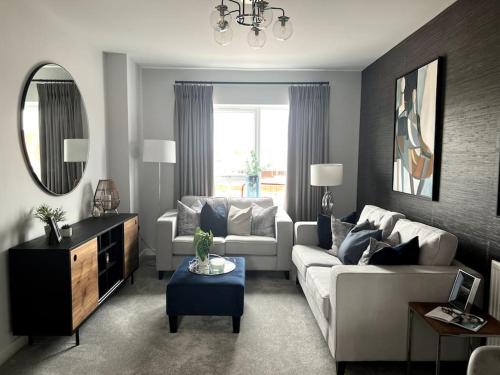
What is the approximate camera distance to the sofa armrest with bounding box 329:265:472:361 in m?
2.27

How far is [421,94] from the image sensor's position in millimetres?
3193

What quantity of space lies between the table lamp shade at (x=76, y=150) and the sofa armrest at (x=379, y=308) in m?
2.62

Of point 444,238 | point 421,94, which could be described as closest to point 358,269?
point 444,238

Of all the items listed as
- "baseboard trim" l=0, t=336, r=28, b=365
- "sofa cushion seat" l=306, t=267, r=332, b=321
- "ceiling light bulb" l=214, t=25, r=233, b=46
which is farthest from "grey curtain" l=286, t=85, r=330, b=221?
"baseboard trim" l=0, t=336, r=28, b=365

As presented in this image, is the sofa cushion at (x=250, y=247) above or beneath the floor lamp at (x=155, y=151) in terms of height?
beneath

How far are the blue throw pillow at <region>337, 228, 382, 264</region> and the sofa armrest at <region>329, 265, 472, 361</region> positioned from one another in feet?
2.17

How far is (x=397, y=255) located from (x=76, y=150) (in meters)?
3.03

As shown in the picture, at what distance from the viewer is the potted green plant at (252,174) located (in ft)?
16.6

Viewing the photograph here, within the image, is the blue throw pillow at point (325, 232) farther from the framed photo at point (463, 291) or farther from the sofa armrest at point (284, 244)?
the framed photo at point (463, 291)

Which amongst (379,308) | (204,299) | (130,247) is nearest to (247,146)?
(130,247)

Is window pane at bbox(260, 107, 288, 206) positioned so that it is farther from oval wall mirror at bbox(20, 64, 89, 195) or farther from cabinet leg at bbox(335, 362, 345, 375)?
cabinet leg at bbox(335, 362, 345, 375)

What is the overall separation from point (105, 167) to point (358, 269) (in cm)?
322

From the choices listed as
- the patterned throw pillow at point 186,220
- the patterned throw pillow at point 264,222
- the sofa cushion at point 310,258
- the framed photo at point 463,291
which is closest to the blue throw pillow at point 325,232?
the sofa cushion at point 310,258

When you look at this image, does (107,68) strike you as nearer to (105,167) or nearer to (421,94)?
(105,167)
